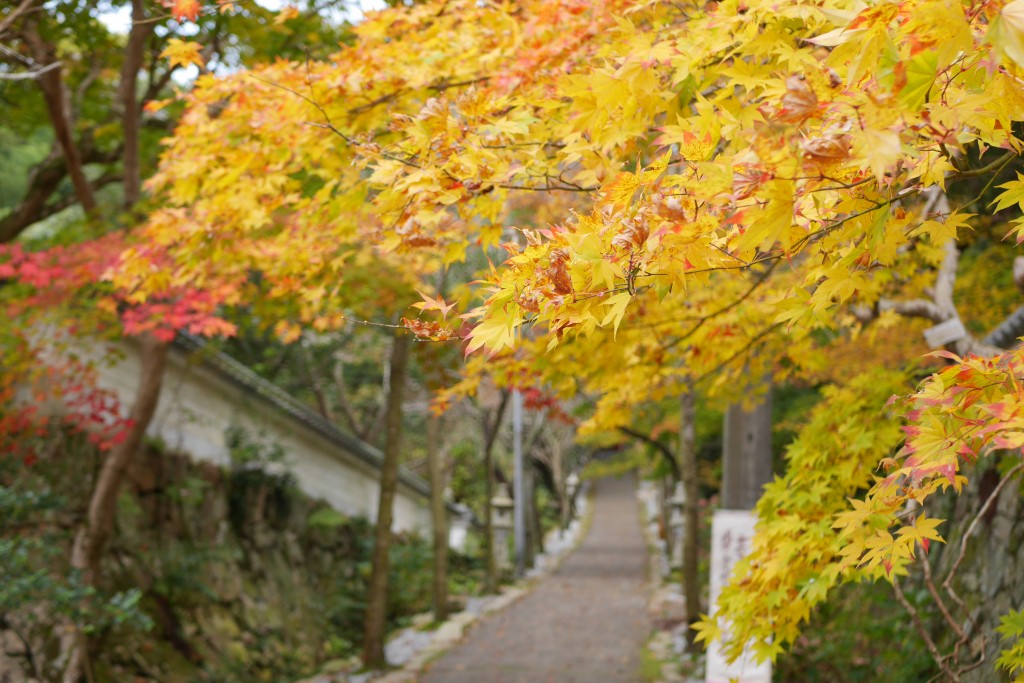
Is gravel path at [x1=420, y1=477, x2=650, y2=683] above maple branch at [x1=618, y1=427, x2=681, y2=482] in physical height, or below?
below

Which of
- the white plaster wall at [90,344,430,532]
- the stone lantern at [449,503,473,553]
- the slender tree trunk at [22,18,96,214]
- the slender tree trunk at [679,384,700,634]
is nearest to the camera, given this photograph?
the slender tree trunk at [22,18,96,214]

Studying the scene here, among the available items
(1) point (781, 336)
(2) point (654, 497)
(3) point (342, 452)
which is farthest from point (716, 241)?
(2) point (654, 497)

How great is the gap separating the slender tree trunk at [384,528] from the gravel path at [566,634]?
0.75 meters

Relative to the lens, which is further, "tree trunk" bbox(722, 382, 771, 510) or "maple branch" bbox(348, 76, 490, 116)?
"tree trunk" bbox(722, 382, 771, 510)

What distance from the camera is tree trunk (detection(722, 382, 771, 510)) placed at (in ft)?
26.2

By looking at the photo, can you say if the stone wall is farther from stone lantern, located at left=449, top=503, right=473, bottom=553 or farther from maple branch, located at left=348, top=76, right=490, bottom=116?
maple branch, located at left=348, top=76, right=490, bottom=116

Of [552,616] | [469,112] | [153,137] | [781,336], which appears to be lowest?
[552,616]

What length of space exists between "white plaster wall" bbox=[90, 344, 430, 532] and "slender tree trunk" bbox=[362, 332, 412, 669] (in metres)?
2.70

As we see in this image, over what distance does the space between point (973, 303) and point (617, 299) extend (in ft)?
29.7

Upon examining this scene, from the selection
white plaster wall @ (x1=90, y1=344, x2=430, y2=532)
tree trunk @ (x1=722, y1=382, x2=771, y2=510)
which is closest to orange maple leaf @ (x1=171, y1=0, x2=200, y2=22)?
tree trunk @ (x1=722, y1=382, x2=771, y2=510)

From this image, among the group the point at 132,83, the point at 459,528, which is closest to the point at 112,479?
the point at 132,83

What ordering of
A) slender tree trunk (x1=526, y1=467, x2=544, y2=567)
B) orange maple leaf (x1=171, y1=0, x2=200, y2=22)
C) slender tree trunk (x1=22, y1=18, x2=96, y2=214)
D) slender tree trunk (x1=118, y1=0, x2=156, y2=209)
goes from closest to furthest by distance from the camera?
orange maple leaf (x1=171, y1=0, x2=200, y2=22) < slender tree trunk (x1=22, y1=18, x2=96, y2=214) < slender tree trunk (x1=118, y1=0, x2=156, y2=209) < slender tree trunk (x1=526, y1=467, x2=544, y2=567)

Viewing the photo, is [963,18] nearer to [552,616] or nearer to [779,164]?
[779,164]

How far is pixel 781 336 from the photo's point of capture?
20.6 feet
